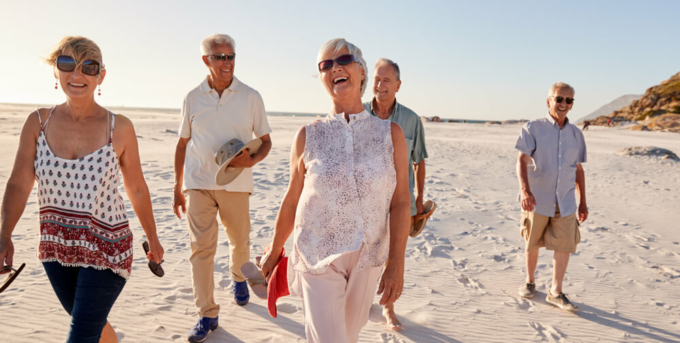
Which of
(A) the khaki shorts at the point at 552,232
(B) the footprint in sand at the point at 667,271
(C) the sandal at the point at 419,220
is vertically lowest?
(B) the footprint in sand at the point at 667,271

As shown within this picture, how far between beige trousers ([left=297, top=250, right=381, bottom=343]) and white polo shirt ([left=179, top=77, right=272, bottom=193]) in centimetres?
168

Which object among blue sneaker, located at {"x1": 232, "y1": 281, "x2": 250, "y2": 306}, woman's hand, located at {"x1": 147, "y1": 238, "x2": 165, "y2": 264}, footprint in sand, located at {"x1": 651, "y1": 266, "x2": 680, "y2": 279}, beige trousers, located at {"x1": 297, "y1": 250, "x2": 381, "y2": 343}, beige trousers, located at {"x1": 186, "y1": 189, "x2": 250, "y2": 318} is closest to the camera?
beige trousers, located at {"x1": 297, "y1": 250, "x2": 381, "y2": 343}

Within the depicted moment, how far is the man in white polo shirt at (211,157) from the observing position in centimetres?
353

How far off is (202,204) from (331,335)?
1.96m

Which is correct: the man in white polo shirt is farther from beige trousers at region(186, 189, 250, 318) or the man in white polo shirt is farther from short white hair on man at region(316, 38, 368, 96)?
short white hair on man at region(316, 38, 368, 96)

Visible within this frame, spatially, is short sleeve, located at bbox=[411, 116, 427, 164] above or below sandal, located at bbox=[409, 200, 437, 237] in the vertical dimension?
above

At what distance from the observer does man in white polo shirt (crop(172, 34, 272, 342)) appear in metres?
3.53

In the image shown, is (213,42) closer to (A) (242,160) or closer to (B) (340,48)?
(A) (242,160)

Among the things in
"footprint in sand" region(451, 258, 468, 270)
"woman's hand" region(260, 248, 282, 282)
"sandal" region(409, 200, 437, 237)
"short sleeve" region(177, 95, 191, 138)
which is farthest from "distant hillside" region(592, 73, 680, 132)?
"woman's hand" region(260, 248, 282, 282)

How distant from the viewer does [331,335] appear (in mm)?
2064

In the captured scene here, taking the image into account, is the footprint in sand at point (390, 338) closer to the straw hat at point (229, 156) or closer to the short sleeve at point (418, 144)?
the short sleeve at point (418, 144)

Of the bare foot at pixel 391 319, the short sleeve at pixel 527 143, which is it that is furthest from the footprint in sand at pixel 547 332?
the short sleeve at pixel 527 143

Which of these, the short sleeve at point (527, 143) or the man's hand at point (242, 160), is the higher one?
the short sleeve at point (527, 143)

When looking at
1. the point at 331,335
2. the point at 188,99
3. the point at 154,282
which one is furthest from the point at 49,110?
the point at 154,282
